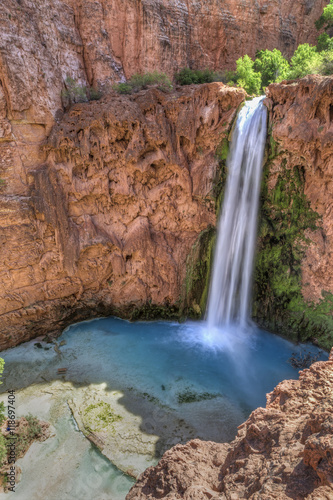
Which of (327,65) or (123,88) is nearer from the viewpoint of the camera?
(327,65)

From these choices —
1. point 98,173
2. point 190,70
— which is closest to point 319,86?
point 190,70

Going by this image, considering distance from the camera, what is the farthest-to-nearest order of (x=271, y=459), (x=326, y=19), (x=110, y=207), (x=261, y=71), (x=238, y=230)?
1. (x=326, y=19)
2. (x=261, y=71)
3. (x=110, y=207)
4. (x=238, y=230)
5. (x=271, y=459)

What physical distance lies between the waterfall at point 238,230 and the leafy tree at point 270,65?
4.85m

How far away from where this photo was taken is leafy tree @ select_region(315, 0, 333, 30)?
18.1 meters

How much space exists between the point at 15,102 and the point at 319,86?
1132 centimetres

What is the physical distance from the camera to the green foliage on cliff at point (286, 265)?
13.3 m

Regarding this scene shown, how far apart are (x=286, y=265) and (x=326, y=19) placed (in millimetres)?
15879

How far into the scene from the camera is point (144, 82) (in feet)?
52.1

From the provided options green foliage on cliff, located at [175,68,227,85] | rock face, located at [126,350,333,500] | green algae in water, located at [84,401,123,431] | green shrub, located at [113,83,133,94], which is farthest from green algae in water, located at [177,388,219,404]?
green foliage on cliff, located at [175,68,227,85]

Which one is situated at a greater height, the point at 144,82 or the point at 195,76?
the point at 195,76

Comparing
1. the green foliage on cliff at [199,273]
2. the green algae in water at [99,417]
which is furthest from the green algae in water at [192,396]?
the green foliage on cliff at [199,273]

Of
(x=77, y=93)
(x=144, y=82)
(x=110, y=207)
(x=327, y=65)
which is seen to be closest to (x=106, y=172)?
(x=110, y=207)

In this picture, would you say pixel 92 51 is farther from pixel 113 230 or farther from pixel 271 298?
pixel 271 298

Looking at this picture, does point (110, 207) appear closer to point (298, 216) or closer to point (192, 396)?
point (298, 216)
